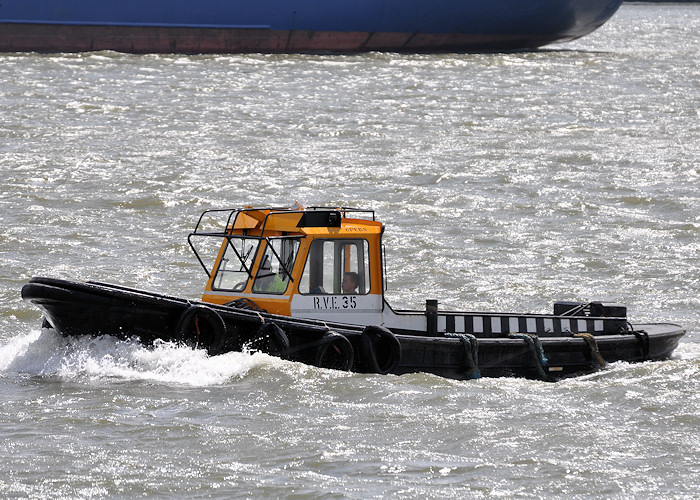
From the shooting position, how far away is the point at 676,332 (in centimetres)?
1402

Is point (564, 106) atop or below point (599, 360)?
atop

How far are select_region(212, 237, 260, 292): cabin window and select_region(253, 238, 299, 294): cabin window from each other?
6.1 inches

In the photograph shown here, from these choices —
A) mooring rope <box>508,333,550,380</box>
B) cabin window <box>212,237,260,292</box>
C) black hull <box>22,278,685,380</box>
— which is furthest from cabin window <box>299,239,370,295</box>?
mooring rope <box>508,333,550,380</box>

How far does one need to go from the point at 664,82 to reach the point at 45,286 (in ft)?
120

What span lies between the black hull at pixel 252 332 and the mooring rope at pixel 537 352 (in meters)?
0.23

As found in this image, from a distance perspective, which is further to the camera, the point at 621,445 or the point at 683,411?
the point at 683,411

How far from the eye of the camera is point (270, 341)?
1162cm

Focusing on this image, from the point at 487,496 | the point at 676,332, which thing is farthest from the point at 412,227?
the point at 487,496

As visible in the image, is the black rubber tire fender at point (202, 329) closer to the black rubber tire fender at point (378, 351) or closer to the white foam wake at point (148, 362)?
the white foam wake at point (148, 362)

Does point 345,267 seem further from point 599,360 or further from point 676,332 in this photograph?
point 676,332

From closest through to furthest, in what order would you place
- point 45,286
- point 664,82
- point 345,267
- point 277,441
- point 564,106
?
point 277,441, point 45,286, point 345,267, point 564,106, point 664,82

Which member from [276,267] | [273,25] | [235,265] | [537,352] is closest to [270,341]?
[276,267]

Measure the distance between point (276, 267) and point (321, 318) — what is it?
2.41 ft

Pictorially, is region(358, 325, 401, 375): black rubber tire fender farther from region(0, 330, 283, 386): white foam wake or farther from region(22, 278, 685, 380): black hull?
region(0, 330, 283, 386): white foam wake
